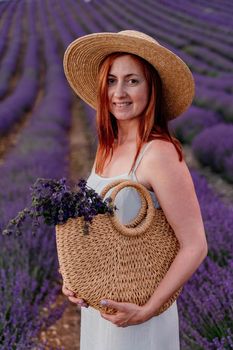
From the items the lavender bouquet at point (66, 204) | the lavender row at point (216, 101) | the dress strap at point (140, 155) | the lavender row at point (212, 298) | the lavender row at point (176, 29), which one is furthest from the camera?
the lavender row at point (176, 29)

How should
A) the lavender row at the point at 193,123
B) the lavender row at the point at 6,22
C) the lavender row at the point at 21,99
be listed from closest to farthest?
1. the lavender row at the point at 193,123
2. the lavender row at the point at 21,99
3. the lavender row at the point at 6,22

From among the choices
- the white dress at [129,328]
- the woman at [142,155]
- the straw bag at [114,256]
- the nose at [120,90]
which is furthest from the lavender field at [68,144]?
the nose at [120,90]

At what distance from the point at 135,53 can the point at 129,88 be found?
84 millimetres

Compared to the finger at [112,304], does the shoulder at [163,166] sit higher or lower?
higher

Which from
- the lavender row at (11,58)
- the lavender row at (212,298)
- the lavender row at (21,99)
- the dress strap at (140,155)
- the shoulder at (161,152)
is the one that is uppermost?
the shoulder at (161,152)

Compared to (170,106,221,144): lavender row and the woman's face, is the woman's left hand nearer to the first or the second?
the woman's face

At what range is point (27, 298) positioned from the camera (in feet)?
8.57

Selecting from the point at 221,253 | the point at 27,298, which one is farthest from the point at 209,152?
the point at 27,298

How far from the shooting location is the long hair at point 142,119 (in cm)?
125

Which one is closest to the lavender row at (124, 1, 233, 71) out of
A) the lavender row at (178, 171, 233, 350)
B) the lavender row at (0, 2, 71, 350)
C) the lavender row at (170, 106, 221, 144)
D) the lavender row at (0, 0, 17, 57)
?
the lavender row at (170, 106, 221, 144)

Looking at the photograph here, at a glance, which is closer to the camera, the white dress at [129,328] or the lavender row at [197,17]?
the white dress at [129,328]

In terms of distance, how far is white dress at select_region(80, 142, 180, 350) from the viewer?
3.88 feet

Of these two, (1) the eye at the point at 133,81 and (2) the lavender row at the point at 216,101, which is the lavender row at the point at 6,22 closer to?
(2) the lavender row at the point at 216,101

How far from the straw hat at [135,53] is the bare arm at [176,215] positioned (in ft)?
0.80
